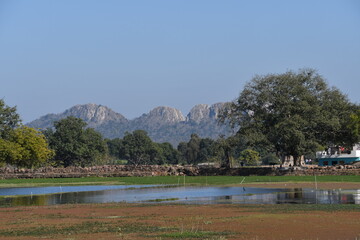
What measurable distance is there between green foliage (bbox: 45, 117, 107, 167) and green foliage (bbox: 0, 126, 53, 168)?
34.3 meters

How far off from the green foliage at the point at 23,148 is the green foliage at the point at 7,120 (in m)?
1.24

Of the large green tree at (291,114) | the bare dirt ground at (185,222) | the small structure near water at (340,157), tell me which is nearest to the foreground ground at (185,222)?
the bare dirt ground at (185,222)

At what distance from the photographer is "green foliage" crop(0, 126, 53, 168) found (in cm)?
10081

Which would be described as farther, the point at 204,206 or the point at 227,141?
the point at 227,141

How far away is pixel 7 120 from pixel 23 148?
775cm

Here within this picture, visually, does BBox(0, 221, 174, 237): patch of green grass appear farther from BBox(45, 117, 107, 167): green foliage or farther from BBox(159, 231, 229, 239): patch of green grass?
BBox(45, 117, 107, 167): green foliage

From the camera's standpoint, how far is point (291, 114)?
3529 inches

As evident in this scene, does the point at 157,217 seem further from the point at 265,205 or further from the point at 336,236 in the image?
the point at 336,236

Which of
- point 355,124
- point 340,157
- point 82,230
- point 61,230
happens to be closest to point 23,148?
point 355,124

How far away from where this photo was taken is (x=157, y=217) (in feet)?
112

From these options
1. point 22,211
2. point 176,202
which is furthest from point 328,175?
point 22,211

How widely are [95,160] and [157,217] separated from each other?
124163 millimetres

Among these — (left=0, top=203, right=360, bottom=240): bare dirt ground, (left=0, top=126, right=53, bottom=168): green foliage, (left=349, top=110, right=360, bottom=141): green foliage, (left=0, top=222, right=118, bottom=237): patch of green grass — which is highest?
(left=349, top=110, right=360, bottom=141): green foliage

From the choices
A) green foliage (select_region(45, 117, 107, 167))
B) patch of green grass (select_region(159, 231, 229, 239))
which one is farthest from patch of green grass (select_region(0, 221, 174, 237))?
green foliage (select_region(45, 117, 107, 167))
